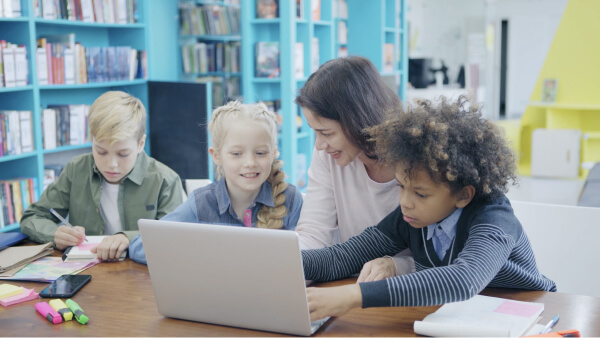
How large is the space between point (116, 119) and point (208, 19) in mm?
3508

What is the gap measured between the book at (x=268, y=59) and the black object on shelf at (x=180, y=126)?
0.71 m


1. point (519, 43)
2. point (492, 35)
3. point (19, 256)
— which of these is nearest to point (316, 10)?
point (19, 256)

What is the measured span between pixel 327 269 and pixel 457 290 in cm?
37

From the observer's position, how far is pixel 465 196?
136 centimetres

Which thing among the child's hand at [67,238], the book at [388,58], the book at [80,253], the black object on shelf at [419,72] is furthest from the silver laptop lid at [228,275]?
the black object on shelf at [419,72]

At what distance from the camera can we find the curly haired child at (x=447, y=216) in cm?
117

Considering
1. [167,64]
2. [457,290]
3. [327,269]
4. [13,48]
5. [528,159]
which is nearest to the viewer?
[457,290]

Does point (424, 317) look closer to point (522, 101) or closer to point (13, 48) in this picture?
point (13, 48)

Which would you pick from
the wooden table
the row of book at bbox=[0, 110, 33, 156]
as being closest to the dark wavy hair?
the wooden table

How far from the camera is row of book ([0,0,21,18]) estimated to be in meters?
3.67

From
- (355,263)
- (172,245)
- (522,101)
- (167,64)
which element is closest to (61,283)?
(172,245)

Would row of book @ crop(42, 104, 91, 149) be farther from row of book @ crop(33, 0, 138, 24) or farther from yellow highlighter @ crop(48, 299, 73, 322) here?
yellow highlighter @ crop(48, 299, 73, 322)

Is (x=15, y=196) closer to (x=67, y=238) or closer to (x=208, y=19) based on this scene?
(x=208, y=19)

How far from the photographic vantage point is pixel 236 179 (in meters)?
1.81
